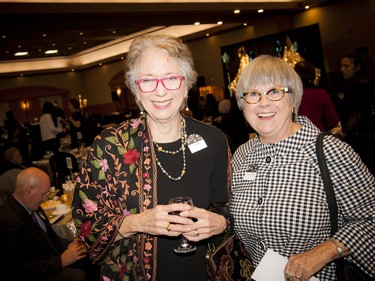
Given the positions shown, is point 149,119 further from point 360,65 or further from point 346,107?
point 360,65

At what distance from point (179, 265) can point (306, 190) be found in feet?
2.22

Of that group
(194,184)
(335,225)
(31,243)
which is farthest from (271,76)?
(31,243)

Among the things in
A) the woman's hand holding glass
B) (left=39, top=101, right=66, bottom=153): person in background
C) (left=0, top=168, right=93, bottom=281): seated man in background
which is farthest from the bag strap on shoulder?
(left=39, top=101, right=66, bottom=153): person in background

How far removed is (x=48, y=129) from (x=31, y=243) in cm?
667

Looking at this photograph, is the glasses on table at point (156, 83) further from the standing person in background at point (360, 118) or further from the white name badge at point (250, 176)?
the standing person in background at point (360, 118)

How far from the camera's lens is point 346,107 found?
13.7 ft

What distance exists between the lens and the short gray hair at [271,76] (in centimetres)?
172

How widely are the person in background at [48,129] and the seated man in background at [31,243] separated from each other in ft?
19.9

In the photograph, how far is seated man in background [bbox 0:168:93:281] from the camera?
8.56 ft

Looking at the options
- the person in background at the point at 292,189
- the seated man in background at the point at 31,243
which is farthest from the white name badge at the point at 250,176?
the seated man in background at the point at 31,243

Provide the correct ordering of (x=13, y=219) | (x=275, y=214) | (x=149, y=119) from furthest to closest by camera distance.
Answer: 1. (x=13, y=219)
2. (x=149, y=119)
3. (x=275, y=214)

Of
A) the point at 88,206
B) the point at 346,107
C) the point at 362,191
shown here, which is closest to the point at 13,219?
the point at 88,206

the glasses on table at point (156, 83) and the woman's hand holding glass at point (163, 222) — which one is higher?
the glasses on table at point (156, 83)

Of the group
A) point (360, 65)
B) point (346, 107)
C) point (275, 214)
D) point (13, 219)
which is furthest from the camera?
point (360, 65)
